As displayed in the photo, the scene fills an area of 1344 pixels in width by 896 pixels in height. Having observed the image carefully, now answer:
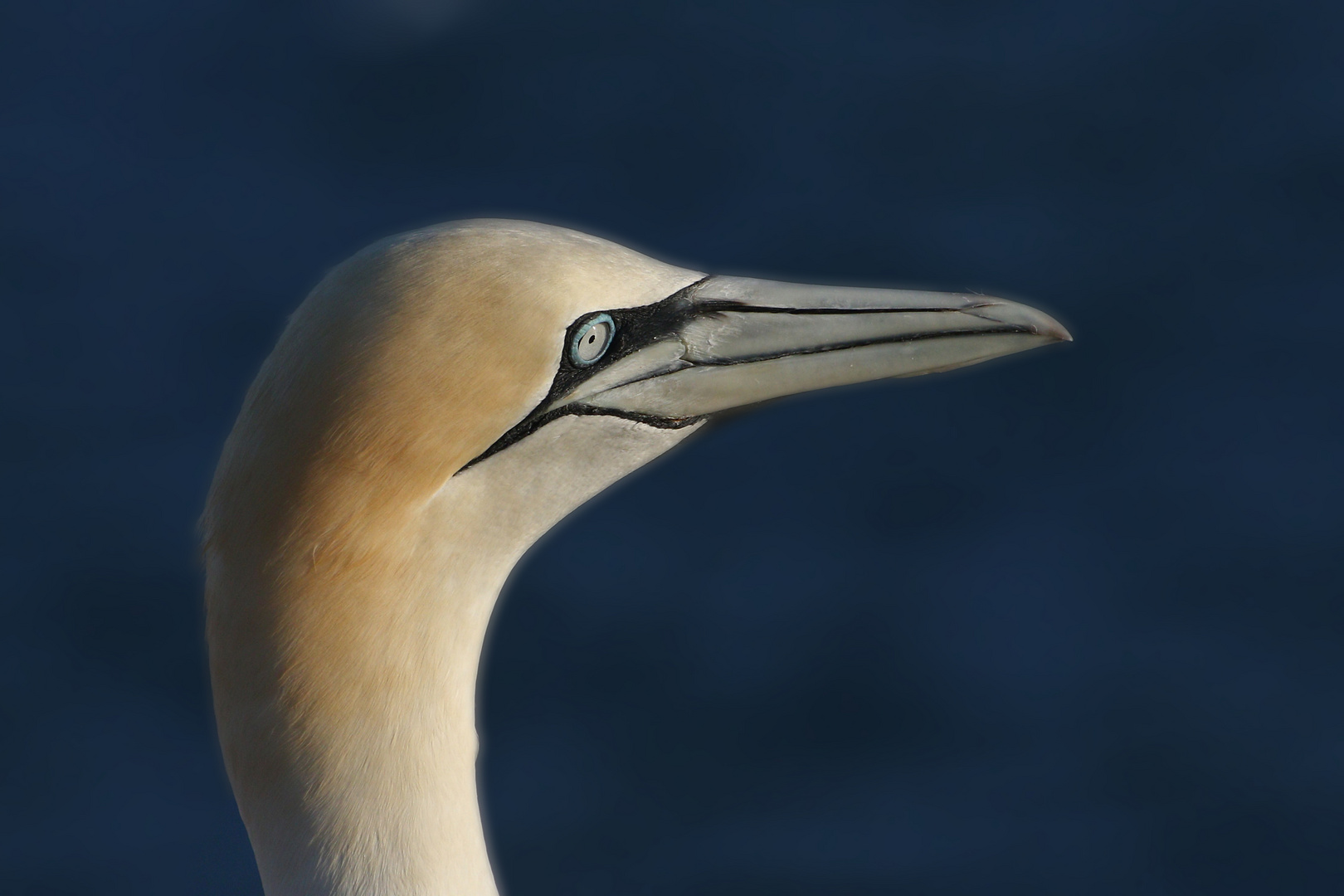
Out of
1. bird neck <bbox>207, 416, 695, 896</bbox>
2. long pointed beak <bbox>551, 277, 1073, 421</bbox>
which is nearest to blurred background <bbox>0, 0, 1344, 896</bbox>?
bird neck <bbox>207, 416, 695, 896</bbox>

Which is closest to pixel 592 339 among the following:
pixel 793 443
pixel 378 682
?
pixel 378 682

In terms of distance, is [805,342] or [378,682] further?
[805,342]

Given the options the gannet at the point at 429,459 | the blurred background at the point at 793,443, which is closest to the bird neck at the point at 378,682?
the gannet at the point at 429,459

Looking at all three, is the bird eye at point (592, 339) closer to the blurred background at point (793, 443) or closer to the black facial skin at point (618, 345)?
the black facial skin at point (618, 345)

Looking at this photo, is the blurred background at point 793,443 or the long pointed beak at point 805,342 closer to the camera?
the long pointed beak at point 805,342

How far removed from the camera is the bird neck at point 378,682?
9.87ft

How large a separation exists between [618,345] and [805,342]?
0.39 meters

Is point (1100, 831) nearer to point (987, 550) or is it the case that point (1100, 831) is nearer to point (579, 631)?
point (987, 550)

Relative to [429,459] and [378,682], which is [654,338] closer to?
[429,459]

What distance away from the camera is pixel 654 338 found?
3.29 m

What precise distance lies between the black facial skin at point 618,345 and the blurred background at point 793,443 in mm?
3510

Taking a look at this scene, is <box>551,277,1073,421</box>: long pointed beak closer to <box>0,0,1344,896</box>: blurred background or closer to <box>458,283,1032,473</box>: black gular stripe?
<box>458,283,1032,473</box>: black gular stripe

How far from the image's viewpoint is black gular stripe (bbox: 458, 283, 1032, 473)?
3182mm

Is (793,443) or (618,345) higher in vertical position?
(618,345)
